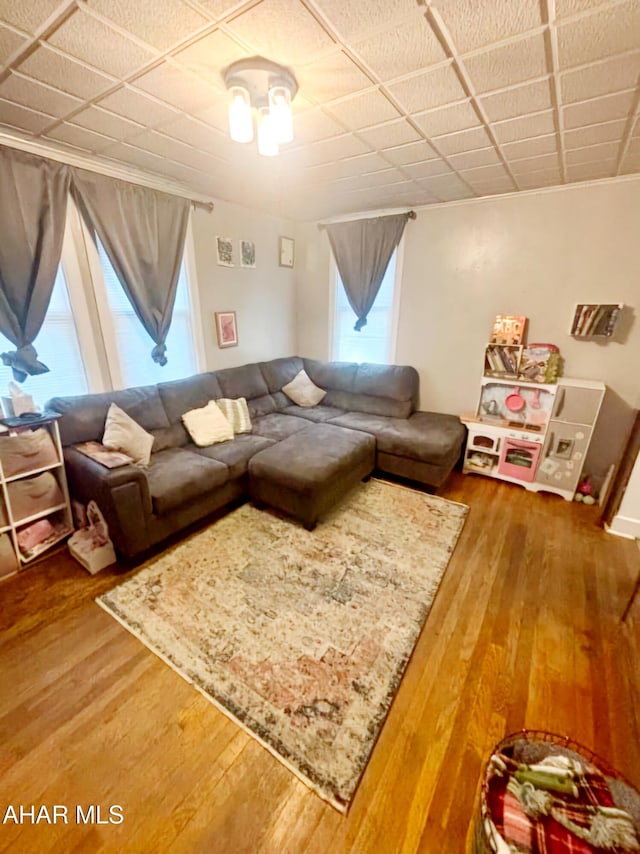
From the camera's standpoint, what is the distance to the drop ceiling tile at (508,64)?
125cm

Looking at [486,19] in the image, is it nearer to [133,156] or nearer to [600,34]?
[600,34]

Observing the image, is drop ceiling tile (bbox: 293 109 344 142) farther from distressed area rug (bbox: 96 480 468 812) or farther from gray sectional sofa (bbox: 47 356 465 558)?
distressed area rug (bbox: 96 480 468 812)

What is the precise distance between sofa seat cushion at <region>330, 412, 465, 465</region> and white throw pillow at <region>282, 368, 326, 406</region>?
52 centimetres

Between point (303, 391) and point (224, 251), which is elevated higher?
point (224, 251)

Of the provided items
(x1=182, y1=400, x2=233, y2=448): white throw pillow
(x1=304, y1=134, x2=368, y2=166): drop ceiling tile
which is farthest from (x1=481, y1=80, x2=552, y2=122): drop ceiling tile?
(x1=182, y1=400, x2=233, y2=448): white throw pillow

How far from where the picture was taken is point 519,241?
2.93 m

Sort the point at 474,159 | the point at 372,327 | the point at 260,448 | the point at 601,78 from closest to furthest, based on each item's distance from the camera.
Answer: the point at 601,78 → the point at 474,159 → the point at 260,448 → the point at 372,327

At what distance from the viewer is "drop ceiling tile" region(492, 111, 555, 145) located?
1722 mm

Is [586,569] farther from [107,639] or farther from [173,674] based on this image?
[107,639]

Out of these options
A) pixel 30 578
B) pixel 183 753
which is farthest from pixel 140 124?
pixel 183 753

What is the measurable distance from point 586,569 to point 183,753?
2349 millimetres

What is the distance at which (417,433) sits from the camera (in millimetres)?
3043

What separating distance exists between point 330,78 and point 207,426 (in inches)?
90.7

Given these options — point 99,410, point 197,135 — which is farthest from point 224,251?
point 99,410
